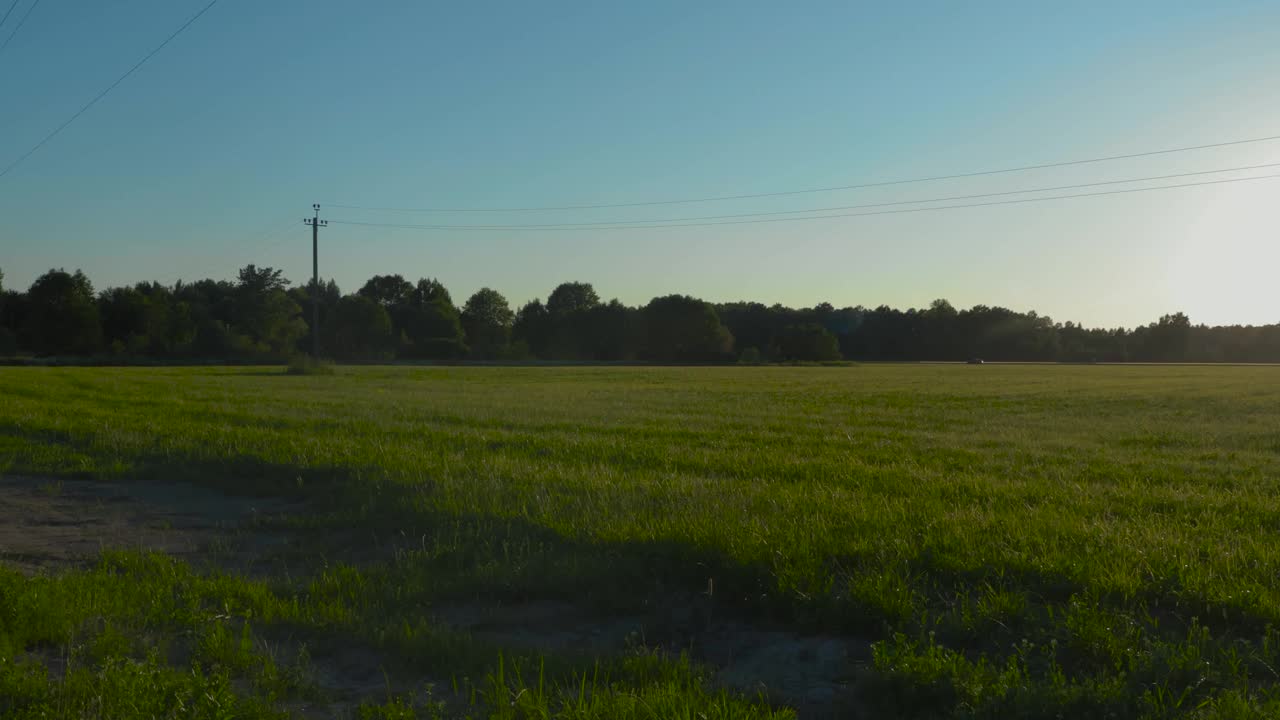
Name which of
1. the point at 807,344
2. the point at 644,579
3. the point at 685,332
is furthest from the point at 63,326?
the point at 644,579

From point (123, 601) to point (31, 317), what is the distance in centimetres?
11481

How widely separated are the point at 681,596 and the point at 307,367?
181 ft

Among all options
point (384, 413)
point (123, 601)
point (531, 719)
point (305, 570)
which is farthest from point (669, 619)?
point (384, 413)

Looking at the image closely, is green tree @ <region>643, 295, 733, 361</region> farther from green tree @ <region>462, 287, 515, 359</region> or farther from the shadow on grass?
the shadow on grass

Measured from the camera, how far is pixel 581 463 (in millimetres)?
11547

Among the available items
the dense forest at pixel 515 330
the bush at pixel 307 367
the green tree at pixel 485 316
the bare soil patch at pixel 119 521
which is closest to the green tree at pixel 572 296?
the dense forest at pixel 515 330

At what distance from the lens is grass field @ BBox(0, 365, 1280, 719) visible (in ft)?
14.5

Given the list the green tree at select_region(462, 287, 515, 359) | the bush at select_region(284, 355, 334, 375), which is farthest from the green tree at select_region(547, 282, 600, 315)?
the bush at select_region(284, 355, 334, 375)

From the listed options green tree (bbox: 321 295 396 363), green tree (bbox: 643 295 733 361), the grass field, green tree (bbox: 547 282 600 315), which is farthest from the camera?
green tree (bbox: 547 282 600 315)

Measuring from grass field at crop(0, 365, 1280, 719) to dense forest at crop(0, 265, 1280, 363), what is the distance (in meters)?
85.4

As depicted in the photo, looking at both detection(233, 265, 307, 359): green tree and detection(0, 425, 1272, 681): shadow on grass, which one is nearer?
detection(0, 425, 1272, 681): shadow on grass

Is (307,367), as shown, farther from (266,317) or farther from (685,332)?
(685,332)

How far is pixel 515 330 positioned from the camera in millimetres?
138875

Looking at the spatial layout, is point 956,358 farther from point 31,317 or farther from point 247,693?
point 247,693
